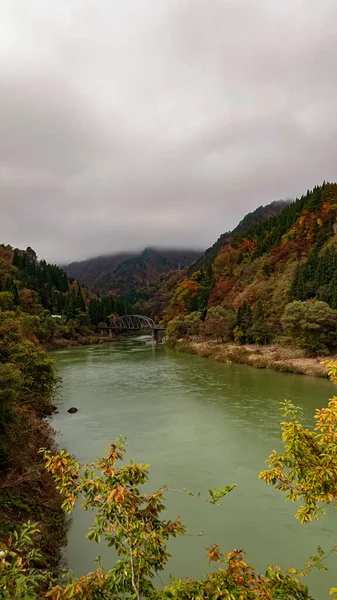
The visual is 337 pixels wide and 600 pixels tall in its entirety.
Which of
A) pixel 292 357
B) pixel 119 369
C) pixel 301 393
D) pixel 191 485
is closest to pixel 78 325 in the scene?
pixel 119 369

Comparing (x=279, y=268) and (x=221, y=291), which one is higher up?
(x=279, y=268)

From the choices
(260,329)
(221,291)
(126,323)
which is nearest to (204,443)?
(260,329)

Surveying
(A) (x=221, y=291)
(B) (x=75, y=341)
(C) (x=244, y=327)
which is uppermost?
(A) (x=221, y=291)

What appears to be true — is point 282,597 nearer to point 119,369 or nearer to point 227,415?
point 227,415

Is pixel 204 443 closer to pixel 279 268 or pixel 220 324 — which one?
pixel 220 324

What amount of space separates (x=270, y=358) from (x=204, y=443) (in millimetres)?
25737

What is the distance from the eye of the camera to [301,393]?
93.9ft

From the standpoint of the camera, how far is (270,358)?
42.0m

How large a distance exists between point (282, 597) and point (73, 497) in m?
2.77

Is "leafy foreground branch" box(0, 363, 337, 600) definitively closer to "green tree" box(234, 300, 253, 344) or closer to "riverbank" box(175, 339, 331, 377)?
"riverbank" box(175, 339, 331, 377)

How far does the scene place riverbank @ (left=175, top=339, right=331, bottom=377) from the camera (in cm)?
3666

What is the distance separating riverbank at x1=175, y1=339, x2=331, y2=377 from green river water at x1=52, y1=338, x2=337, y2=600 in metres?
1.71

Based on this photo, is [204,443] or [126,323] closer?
[204,443]

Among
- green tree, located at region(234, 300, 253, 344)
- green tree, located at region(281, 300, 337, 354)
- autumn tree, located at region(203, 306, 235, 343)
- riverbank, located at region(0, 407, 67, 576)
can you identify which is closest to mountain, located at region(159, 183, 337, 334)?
green tree, located at region(234, 300, 253, 344)
